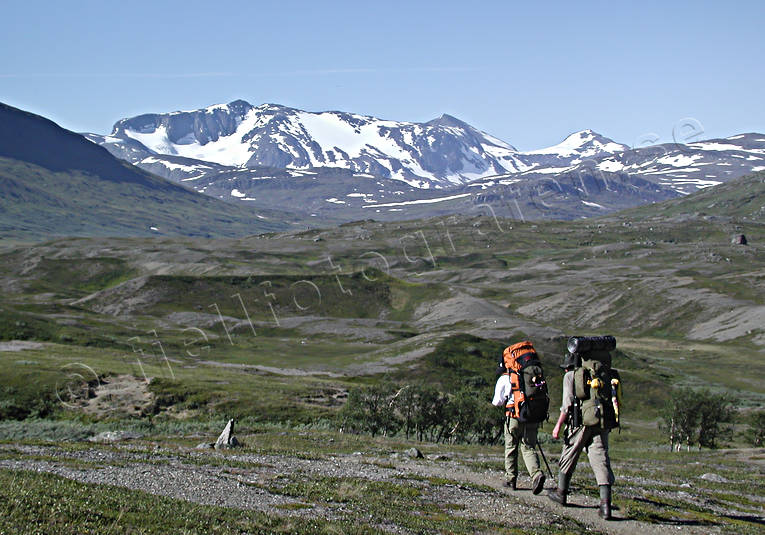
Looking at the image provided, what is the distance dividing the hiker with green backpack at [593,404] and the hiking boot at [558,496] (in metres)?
1.04

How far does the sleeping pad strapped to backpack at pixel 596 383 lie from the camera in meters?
18.0

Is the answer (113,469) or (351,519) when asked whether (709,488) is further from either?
(113,469)

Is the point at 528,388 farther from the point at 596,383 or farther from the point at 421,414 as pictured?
the point at 421,414

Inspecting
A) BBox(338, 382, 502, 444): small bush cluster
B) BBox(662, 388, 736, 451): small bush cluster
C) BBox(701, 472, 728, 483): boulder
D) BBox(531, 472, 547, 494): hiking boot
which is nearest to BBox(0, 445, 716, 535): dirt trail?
BBox(531, 472, 547, 494): hiking boot

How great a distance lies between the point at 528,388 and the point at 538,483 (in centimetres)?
295

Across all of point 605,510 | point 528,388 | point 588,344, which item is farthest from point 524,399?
point 605,510

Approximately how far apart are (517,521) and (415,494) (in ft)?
12.6

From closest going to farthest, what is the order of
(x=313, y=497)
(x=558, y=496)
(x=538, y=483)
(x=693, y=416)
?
(x=313, y=497) → (x=558, y=496) → (x=538, y=483) → (x=693, y=416)

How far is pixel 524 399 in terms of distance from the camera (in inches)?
774

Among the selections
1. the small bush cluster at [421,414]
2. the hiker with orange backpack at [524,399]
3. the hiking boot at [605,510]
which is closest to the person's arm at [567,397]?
the hiker with orange backpack at [524,399]

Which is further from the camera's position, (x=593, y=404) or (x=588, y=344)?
(x=588, y=344)

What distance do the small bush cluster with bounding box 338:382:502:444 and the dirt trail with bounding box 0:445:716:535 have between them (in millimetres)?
25954

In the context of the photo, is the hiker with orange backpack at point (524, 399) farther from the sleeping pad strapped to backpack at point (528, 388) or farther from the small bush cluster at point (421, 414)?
the small bush cluster at point (421, 414)

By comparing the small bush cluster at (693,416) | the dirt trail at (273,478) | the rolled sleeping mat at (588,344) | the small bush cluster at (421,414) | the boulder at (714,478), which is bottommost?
the small bush cluster at (693,416)
